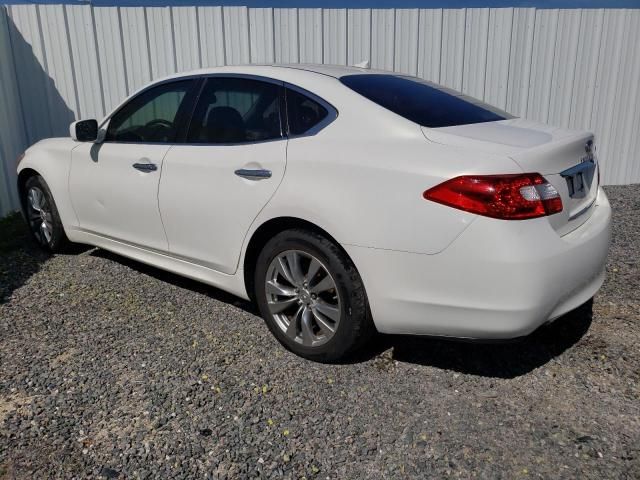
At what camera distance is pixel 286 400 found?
290 centimetres

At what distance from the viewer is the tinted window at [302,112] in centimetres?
316

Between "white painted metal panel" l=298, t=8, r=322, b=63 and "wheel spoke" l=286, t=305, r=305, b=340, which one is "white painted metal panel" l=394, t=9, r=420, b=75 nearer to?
"white painted metal panel" l=298, t=8, r=322, b=63

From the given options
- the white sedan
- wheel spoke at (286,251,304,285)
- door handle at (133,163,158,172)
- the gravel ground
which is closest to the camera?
the gravel ground

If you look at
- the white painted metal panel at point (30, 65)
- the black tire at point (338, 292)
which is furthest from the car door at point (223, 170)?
the white painted metal panel at point (30, 65)

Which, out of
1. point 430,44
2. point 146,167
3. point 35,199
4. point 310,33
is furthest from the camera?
point 430,44

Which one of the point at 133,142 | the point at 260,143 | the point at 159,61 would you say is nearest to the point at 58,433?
the point at 260,143

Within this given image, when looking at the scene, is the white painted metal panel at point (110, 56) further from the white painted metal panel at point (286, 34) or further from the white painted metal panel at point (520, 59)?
the white painted metal panel at point (520, 59)

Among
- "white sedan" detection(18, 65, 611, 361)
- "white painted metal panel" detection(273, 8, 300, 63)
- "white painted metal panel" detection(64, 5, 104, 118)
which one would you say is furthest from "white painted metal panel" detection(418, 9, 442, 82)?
"white painted metal panel" detection(64, 5, 104, 118)

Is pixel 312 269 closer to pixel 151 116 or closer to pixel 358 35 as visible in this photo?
pixel 151 116

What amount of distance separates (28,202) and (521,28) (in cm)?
601

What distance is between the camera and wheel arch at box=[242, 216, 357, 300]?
303 centimetres

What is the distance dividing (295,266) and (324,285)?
21 centimetres

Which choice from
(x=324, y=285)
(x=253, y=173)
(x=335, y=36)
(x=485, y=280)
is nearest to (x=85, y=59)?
(x=335, y=36)

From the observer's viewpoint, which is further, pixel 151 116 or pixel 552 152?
pixel 151 116
